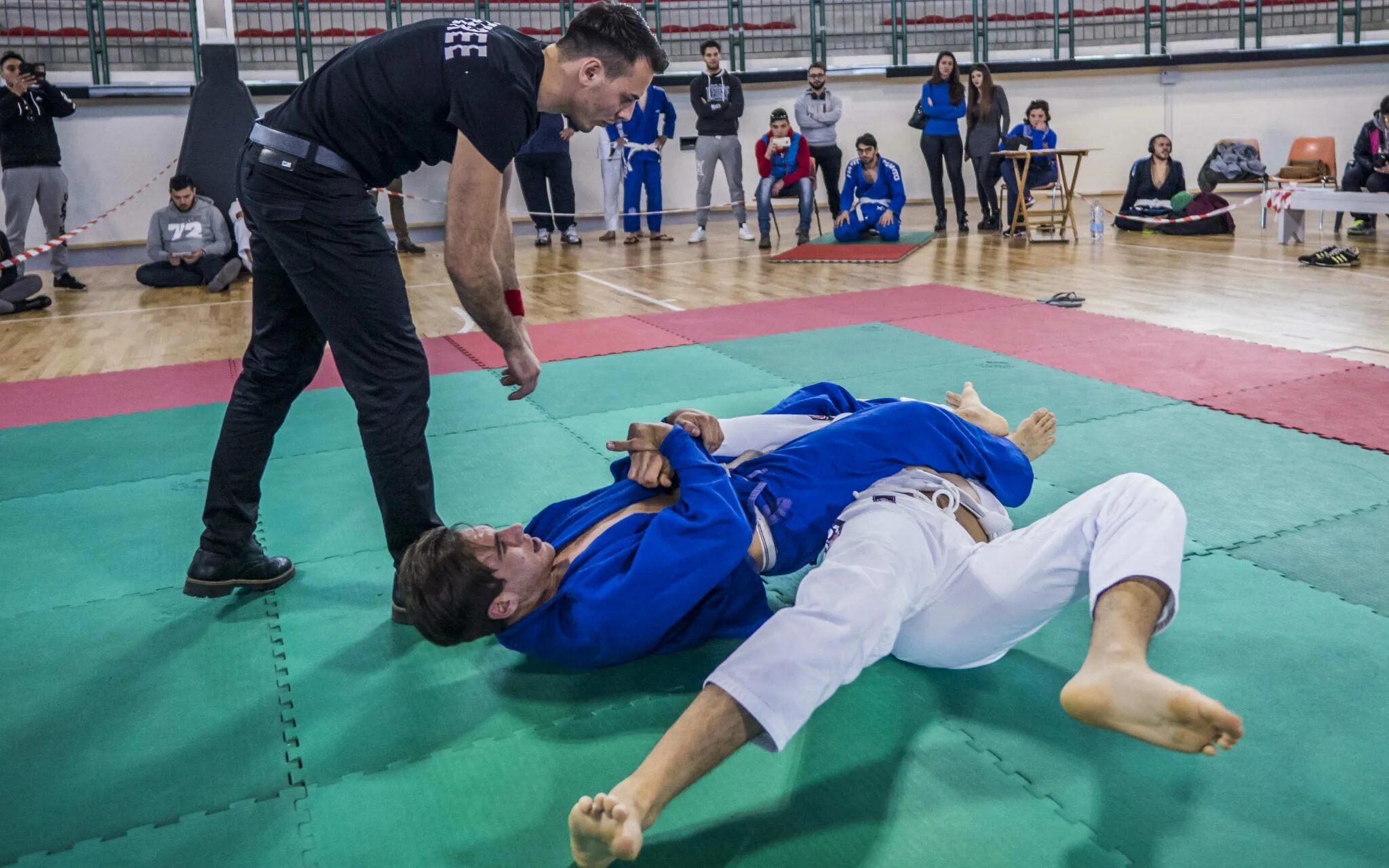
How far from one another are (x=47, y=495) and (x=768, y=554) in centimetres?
274

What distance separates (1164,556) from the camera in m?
1.87

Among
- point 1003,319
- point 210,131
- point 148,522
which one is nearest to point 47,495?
point 148,522

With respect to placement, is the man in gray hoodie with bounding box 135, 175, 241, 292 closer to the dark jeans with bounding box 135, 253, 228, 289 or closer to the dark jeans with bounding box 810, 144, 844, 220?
the dark jeans with bounding box 135, 253, 228, 289

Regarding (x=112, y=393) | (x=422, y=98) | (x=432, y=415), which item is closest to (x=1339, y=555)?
(x=422, y=98)

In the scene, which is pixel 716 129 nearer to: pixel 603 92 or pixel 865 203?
pixel 865 203

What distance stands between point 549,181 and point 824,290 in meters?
5.54

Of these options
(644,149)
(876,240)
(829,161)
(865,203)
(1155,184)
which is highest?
(644,149)

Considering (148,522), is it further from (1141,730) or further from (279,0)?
(279,0)

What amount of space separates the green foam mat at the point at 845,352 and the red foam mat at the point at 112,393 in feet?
8.56

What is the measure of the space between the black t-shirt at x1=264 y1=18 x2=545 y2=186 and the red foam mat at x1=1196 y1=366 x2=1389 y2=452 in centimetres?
299

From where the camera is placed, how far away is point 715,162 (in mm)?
11328

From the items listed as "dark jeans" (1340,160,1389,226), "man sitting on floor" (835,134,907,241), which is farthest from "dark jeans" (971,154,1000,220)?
"dark jeans" (1340,160,1389,226)

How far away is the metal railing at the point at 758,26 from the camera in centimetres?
1174

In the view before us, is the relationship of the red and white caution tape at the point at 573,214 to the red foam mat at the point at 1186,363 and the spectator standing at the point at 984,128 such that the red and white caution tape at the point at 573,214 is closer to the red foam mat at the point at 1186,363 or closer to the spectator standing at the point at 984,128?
the spectator standing at the point at 984,128
